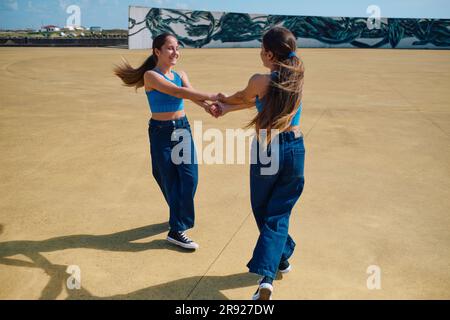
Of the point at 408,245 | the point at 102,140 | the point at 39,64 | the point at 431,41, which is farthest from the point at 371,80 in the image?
the point at 431,41

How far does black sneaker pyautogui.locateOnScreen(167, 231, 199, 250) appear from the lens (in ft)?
10.5

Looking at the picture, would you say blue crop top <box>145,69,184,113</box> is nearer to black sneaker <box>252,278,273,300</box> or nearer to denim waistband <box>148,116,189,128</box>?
denim waistband <box>148,116,189,128</box>

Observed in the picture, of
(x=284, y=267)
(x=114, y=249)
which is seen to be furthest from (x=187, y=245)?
(x=284, y=267)

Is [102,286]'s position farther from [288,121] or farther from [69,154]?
[69,154]

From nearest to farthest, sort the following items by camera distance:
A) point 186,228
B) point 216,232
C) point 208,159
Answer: point 186,228, point 216,232, point 208,159

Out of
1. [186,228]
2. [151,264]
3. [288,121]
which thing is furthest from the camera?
[186,228]

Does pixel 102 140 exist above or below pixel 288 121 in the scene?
below

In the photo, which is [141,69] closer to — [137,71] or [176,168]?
[137,71]

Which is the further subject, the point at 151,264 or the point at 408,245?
the point at 408,245

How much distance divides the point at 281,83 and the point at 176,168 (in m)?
1.29

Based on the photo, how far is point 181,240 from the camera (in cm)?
322

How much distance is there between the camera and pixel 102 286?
2711mm

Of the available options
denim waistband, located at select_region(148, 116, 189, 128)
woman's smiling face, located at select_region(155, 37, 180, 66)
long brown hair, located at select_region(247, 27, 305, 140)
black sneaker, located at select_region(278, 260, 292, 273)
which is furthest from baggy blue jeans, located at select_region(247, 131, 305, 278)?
woman's smiling face, located at select_region(155, 37, 180, 66)
